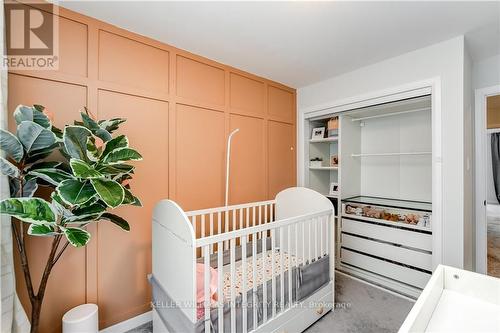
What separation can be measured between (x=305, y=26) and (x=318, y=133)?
1713 millimetres

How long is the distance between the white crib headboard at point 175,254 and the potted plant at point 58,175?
0.28m

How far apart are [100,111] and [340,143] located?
2580 millimetres

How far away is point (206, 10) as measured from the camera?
1.63 m

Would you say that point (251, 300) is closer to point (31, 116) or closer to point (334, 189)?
point (31, 116)

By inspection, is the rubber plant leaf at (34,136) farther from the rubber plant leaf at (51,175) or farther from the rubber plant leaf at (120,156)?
the rubber plant leaf at (120,156)

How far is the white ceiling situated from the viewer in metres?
1.60

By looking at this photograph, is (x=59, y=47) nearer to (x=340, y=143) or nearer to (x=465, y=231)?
(x=340, y=143)

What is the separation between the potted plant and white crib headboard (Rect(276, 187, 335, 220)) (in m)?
1.55

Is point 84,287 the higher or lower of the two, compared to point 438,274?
lower

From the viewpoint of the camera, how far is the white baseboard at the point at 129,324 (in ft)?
5.96

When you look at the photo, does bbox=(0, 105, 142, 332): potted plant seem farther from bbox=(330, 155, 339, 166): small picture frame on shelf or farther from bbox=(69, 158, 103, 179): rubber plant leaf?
bbox=(330, 155, 339, 166): small picture frame on shelf

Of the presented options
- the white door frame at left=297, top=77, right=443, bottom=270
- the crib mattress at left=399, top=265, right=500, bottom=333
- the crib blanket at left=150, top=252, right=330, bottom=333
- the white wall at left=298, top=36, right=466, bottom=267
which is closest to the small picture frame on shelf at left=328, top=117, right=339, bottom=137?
the white door frame at left=297, top=77, right=443, bottom=270

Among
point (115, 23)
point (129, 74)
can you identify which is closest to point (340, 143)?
point (129, 74)

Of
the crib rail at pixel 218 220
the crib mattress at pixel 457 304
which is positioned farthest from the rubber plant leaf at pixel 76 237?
the crib mattress at pixel 457 304
